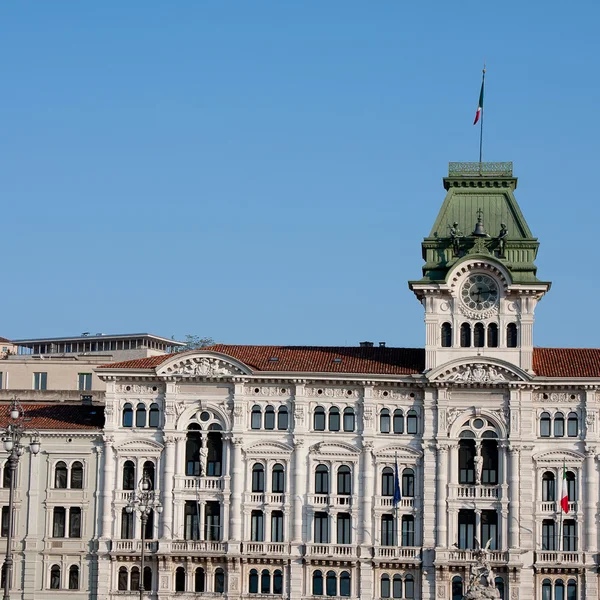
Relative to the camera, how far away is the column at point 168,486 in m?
91.6

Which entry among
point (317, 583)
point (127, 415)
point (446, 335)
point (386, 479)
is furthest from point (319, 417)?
point (127, 415)

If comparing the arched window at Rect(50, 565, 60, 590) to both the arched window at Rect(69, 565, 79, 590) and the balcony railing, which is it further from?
the balcony railing

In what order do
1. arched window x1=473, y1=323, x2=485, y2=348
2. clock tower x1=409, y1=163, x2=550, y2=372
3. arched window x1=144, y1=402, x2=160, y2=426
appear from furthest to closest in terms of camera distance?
arched window x1=144, y1=402, x2=160, y2=426, arched window x1=473, y1=323, x2=485, y2=348, clock tower x1=409, y1=163, x2=550, y2=372

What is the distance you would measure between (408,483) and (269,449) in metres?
8.82

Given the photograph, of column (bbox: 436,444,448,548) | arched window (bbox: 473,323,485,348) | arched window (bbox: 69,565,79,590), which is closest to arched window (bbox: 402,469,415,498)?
column (bbox: 436,444,448,548)

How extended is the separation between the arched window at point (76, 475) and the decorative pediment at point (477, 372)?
74.3 ft

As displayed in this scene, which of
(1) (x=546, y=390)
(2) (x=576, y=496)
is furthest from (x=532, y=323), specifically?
(2) (x=576, y=496)

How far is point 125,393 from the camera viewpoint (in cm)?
9344

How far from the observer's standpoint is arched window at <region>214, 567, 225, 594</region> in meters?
90.9

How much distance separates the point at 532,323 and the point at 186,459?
75.7ft

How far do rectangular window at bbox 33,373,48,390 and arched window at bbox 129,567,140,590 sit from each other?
2474 cm

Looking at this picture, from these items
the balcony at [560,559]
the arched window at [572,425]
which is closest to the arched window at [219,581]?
the balcony at [560,559]

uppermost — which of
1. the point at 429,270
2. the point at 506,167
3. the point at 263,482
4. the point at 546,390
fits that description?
the point at 506,167

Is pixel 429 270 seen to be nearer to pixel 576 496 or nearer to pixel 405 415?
pixel 405 415
